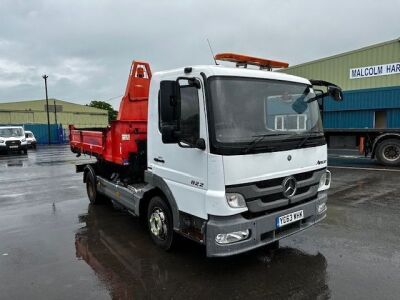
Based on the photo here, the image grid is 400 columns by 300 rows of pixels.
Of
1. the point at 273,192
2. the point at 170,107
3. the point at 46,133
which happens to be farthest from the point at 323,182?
the point at 46,133

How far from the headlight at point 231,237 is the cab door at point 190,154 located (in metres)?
0.28

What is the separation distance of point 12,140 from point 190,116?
2330 cm

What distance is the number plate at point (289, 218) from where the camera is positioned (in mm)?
4102

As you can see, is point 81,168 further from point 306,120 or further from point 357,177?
point 357,177

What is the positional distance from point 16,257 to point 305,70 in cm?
2243

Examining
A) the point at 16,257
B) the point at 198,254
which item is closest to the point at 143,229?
the point at 198,254

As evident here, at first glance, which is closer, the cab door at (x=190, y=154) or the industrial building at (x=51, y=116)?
the cab door at (x=190, y=154)

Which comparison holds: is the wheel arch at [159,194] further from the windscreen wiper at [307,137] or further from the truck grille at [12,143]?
the truck grille at [12,143]

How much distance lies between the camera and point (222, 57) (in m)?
5.05

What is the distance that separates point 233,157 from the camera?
147 inches

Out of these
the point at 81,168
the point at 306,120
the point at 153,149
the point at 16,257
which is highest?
the point at 306,120

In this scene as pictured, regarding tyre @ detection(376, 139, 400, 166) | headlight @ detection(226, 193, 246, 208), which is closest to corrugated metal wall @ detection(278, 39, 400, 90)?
tyre @ detection(376, 139, 400, 166)

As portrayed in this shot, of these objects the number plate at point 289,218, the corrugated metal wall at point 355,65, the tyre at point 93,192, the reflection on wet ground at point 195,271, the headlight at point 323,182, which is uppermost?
the corrugated metal wall at point 355,65

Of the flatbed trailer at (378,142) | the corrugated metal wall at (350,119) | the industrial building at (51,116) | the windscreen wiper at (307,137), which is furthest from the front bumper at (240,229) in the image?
the industrial building at (51,116)
